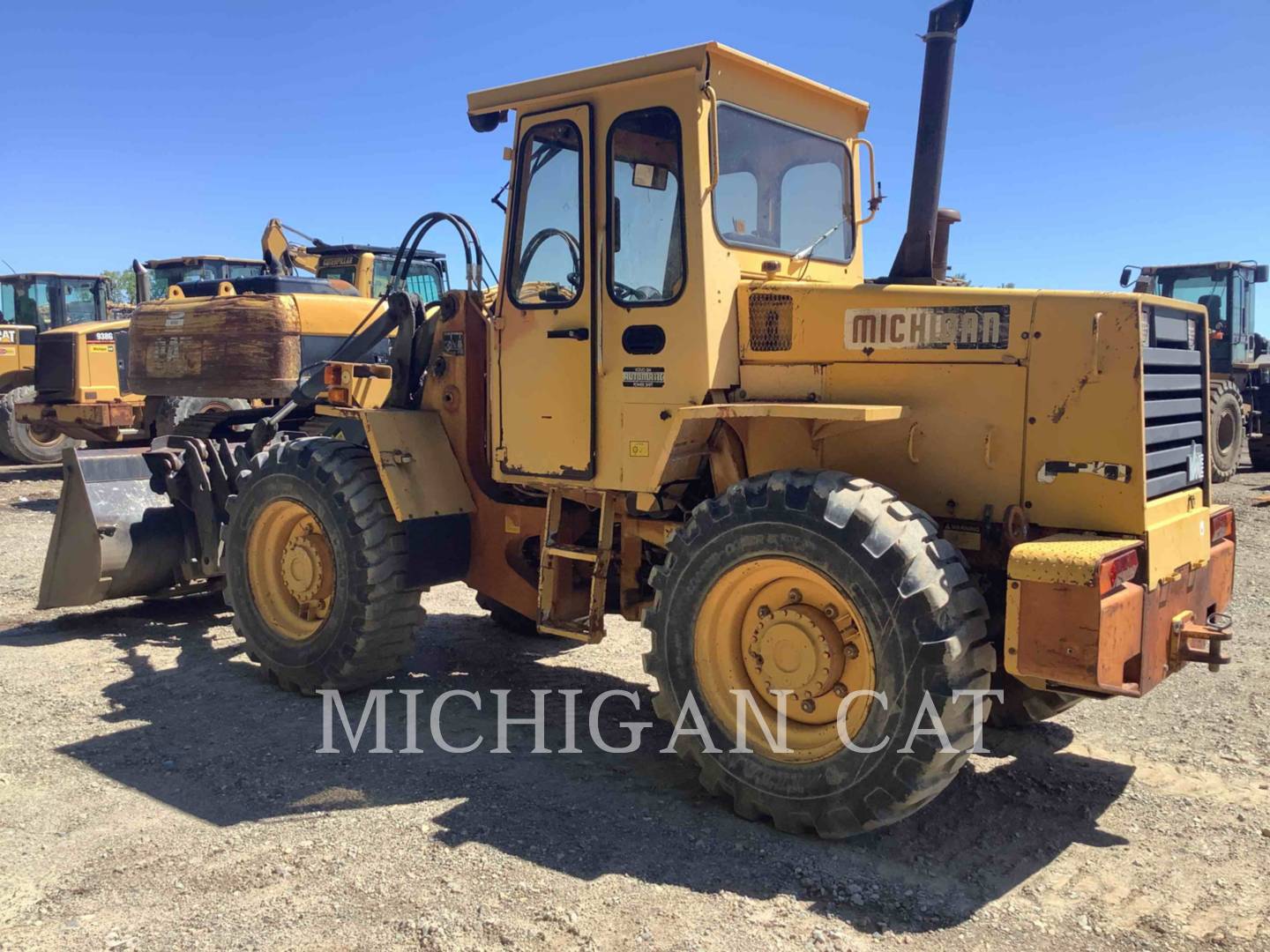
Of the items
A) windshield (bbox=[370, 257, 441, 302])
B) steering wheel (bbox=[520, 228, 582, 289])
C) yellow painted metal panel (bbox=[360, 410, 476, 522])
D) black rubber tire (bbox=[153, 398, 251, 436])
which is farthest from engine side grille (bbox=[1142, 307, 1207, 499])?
black rubber tire (bbox=[153, 398, 251, 436])

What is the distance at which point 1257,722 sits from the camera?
17.6 ft

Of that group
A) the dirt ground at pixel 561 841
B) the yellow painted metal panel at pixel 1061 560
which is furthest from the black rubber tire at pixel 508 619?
the yellow painted metal panel at pixel 1061 560

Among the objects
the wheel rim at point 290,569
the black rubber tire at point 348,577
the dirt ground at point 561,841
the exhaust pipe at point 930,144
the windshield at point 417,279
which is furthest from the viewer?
the windshield at point 417,279

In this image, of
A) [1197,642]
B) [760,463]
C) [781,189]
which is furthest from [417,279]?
[1197,642]

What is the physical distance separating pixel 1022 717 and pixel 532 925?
2.86 meters

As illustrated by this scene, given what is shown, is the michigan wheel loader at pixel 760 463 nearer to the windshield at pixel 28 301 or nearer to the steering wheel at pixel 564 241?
the steering wheel at pixel 564 241

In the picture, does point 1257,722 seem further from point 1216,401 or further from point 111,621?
point 1216,401

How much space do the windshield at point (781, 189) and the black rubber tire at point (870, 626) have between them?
4.49 ft

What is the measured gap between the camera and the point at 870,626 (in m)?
3.86

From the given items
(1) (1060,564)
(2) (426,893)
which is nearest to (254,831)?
(2) (426,893)

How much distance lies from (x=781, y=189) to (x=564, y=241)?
43.3 inches

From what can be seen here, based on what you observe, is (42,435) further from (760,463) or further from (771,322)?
(771,322)

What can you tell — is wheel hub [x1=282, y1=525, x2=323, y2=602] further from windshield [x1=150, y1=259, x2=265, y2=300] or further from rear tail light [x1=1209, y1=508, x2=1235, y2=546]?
windshield [x1=150, y1=259, x2=265, y2=300]

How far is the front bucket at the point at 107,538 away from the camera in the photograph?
686 centimetres
